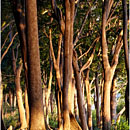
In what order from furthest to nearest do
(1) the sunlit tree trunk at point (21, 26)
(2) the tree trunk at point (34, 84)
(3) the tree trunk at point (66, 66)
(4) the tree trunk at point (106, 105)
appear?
(4) the tree trunk at point (106, 105), (3) the tree trunk at point (66, 66), (1) the sunlit tree trunk at point (21, 26), (2) the tree trunk at point (34, 84)

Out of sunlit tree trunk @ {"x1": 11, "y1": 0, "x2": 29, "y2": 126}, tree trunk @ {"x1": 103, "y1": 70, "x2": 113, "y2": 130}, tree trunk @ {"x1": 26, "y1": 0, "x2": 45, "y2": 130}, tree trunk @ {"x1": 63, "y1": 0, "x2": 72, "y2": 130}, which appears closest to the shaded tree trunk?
tree trunk @ {"x1": 63, "y1": 0, "x2": 72, "y2": 130}

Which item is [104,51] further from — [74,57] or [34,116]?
[34,116]

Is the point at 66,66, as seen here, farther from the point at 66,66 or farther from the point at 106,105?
the point at 106,105

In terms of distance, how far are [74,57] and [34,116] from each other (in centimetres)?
515

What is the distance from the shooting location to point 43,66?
713 inches

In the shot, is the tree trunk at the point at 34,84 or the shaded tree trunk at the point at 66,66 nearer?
the tree trunk at the point at 34,84

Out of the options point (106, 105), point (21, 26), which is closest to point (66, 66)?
point (21, 26)

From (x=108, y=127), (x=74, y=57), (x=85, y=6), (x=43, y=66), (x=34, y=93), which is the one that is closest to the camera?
(x=34, y=93)

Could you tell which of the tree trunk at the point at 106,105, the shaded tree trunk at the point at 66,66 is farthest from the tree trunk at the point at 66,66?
the tree trunk at the point at 106,105

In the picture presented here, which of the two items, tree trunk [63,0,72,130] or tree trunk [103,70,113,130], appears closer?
tree trunk [63,0,72,130]

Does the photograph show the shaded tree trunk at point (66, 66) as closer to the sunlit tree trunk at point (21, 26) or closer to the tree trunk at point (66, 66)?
the tree trunk at point (66, 66)

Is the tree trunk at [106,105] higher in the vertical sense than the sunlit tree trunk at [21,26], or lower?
lower

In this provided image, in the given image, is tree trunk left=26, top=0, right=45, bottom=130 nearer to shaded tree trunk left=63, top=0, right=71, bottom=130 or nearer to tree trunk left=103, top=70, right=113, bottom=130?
shaded tree trunk left=63, top=0, right=71, bottom=130

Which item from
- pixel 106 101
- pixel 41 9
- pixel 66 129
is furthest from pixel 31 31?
pixel 41 9
